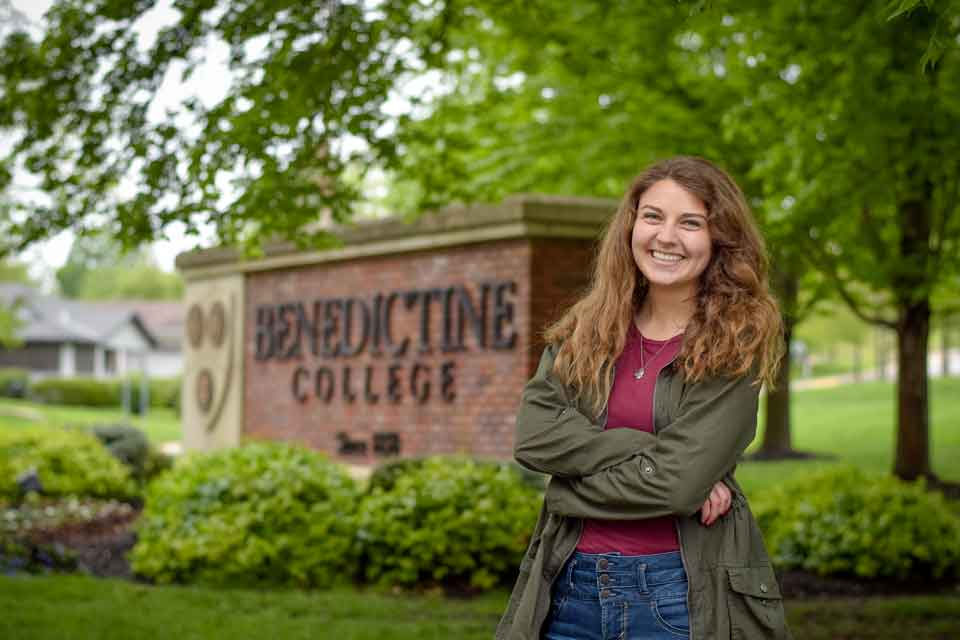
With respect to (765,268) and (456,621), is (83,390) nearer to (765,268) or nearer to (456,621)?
(456,621)

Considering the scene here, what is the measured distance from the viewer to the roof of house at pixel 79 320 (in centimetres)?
5559

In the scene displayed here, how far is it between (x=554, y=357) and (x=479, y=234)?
272 inches

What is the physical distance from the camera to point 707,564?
9.11 ft

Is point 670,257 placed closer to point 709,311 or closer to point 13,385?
point 709,311

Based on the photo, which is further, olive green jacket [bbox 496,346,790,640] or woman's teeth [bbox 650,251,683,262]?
woman's teeth [bbox 650,251,683,262]

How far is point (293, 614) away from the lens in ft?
23.5

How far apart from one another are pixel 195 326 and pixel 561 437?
39.5 feet

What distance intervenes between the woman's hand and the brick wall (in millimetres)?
5573

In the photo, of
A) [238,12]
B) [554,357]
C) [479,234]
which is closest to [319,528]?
[479,234]

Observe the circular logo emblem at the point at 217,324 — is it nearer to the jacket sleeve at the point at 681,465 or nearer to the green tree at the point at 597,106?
the green tree at the point at 597,106

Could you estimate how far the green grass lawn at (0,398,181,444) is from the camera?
95.0 feet

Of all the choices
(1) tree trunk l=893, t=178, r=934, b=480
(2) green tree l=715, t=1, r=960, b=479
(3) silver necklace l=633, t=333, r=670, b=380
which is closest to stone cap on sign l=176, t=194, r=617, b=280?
(2) green tree l=715, t=1, r=960, b=479

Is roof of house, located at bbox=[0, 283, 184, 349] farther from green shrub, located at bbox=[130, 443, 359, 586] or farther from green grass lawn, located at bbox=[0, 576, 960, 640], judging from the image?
green grass lawn, located at bbox=[0, 576, 960, 640]

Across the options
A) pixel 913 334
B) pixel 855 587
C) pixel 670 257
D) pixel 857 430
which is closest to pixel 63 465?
pixel 855 587
